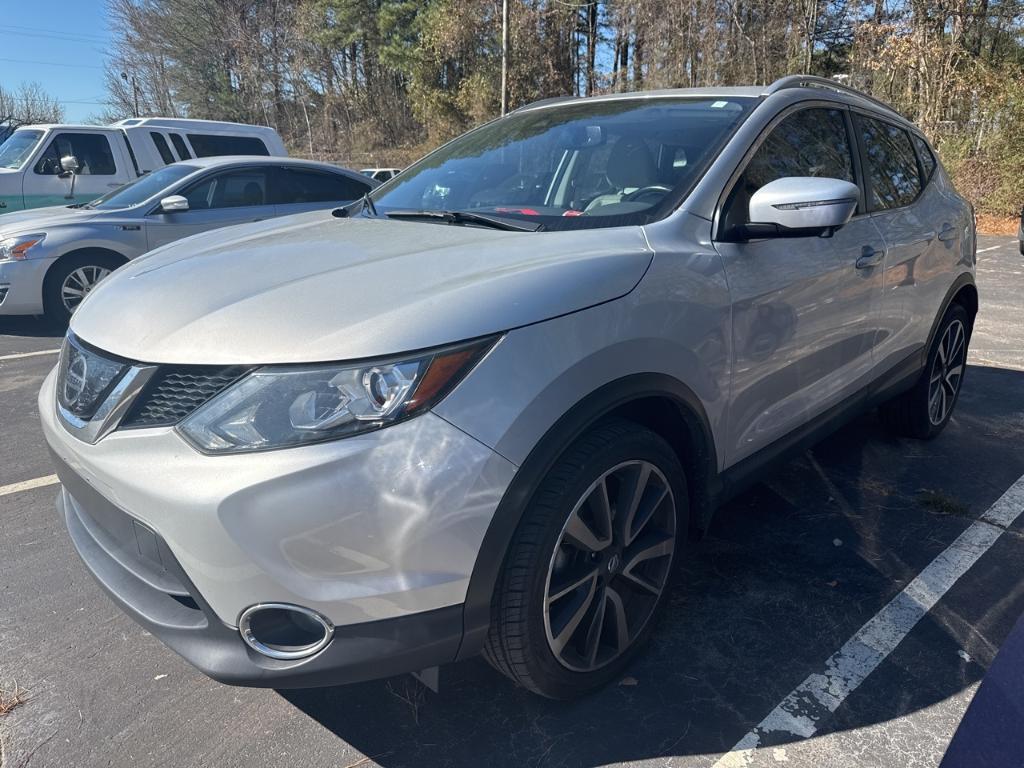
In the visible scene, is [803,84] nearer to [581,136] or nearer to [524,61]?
[581,136]

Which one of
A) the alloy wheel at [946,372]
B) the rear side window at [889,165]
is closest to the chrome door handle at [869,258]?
the rear side window at [889,165]

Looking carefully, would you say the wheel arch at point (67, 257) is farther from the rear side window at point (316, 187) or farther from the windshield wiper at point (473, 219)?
the windshield wiper at point (473, 219)

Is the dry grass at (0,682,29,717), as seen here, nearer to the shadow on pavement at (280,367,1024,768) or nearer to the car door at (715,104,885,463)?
the shadow on pavement at (280,367,1024,768)

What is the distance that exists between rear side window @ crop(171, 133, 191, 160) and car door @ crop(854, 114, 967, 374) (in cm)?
940

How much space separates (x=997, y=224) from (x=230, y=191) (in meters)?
15.5

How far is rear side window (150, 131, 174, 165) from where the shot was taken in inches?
398

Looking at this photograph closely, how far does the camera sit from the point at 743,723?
2.07 meters

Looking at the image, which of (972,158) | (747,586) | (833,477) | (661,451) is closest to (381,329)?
(661,451)

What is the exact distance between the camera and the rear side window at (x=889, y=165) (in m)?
3.33

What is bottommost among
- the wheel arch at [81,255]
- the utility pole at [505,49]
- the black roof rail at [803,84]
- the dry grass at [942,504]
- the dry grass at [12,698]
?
the dry grass at [12,698]

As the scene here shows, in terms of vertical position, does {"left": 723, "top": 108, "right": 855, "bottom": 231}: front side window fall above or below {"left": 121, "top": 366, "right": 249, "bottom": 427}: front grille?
above

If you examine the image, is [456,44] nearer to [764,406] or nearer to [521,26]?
[521,26]

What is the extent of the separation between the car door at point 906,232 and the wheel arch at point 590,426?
4.67 ft

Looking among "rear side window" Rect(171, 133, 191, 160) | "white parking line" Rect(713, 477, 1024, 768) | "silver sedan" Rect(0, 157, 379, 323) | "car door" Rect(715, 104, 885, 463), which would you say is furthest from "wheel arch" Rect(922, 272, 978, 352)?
"rear side window" Rect(171, 133, 191, 160)
